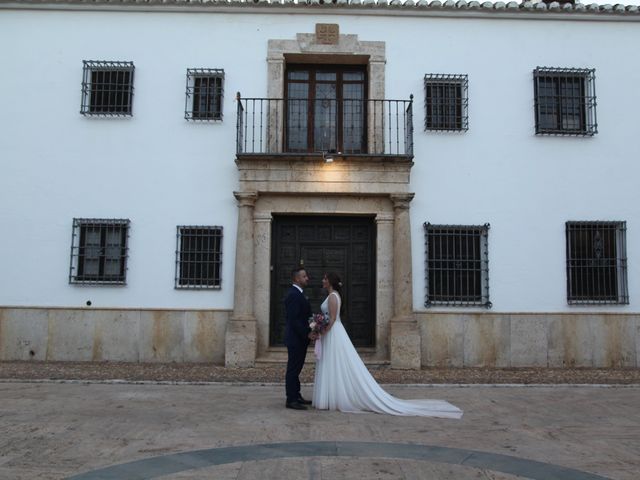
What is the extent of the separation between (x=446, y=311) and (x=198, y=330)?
15.0 feet

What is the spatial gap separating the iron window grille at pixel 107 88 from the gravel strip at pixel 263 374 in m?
4.77

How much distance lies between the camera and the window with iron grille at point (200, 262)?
1109 centimetres

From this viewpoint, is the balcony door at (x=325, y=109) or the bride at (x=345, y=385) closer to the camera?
the bride at (x=345, y=385)

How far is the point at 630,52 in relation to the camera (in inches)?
462

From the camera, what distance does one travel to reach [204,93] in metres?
11.5

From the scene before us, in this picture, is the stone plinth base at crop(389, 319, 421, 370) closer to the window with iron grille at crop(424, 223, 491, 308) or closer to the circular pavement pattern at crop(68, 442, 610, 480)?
the window with iron grille at crop(424, 223, 491, 308)

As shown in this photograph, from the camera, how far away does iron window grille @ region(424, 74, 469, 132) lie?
11.5m

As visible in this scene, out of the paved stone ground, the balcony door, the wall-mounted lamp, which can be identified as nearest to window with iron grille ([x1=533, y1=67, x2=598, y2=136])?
the balcony door

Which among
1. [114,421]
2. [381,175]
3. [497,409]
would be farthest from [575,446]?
[381,175]

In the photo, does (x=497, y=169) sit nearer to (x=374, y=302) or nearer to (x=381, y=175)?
(x=381, y=175)

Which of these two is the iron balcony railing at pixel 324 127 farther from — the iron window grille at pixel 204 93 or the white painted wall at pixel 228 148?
the iron window grille at pixel 204 93

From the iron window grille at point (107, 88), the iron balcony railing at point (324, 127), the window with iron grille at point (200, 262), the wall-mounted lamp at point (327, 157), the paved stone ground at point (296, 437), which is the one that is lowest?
the paved stone ground at point (296, 437)

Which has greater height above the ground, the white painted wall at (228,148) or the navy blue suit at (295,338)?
the white painted wall at (228,148)

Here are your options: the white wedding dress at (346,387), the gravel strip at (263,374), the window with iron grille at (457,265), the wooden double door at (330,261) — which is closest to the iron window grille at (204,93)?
the wooden double door at (330,261)
